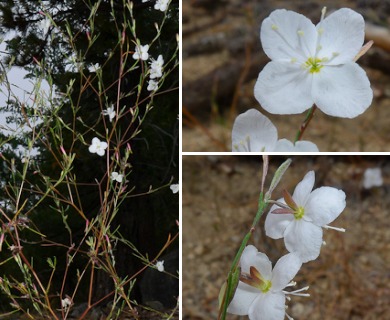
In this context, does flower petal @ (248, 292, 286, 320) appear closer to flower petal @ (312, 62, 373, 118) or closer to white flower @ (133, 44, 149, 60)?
flower petal @ (312, 62, 373, 118)

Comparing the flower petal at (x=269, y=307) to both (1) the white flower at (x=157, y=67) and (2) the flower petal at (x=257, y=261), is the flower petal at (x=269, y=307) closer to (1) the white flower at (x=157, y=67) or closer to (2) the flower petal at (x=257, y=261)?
(2) the flower petal at (x=257, y=261)

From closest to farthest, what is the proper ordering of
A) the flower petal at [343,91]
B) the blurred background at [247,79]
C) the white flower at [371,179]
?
the flower petal at [343,91], the white flower at [371,179], the blurred background at [247,79]

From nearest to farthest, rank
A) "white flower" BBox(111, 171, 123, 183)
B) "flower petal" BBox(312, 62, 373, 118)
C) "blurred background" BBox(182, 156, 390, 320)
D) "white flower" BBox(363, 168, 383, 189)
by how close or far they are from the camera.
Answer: "flower petal" BBox(312, 62, 373, 118), "white flower" BBox(111, 171, 123, 183), "blurred background" BBox(182, 156, 390, 320), "white flower" BBox(363, 168, 383, 189)

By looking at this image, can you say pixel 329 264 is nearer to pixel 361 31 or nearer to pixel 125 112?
pixel 125 112

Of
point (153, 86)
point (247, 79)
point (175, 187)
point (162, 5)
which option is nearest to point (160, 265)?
point (175, 187)

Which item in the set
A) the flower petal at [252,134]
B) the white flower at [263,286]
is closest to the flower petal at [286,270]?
the white flower at [263,286]

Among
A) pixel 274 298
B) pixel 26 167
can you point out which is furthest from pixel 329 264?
pixel 274 298

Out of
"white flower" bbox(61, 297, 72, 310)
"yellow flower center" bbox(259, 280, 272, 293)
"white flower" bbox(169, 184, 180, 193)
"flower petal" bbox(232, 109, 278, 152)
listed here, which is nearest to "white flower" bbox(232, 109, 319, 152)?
"flower petal" bbox(232, 109, 278, 152)
